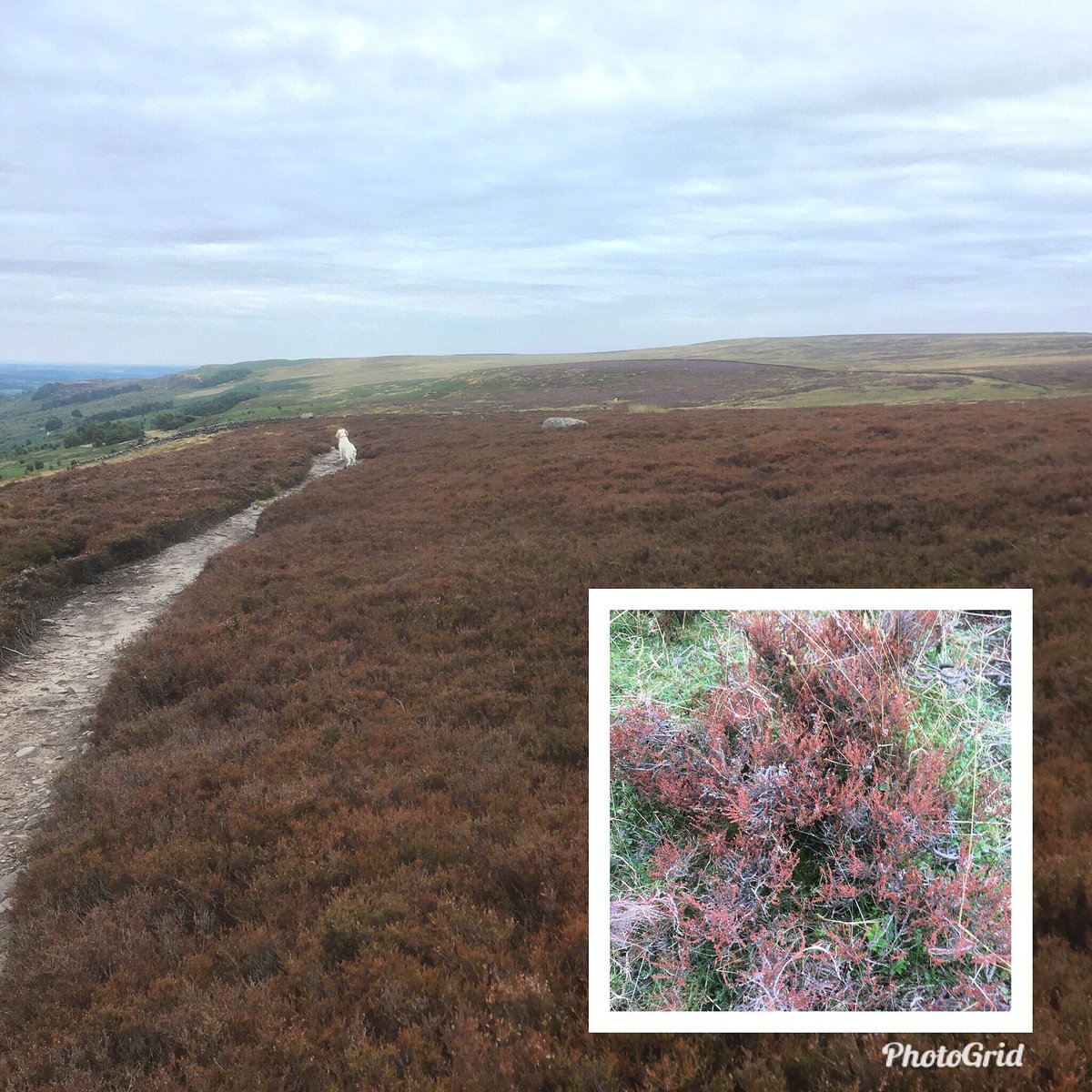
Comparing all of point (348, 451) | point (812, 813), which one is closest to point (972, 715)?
point (812, 813)

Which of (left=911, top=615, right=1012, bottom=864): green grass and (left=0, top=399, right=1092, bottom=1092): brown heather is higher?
(left=911, top=615, right=1012, bottom=864): green grass

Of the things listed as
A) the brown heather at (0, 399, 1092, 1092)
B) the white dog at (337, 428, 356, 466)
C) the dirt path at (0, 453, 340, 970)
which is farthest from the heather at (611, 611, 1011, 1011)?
the white dog at (337, 428, 356, 466)

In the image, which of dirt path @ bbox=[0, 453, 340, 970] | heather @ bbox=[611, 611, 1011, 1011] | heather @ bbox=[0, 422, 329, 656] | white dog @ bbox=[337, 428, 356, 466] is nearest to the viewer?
heather @ bbox=[611, 611, 1011, 1011]

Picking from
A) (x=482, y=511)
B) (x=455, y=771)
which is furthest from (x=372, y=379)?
(x=455, y=771)

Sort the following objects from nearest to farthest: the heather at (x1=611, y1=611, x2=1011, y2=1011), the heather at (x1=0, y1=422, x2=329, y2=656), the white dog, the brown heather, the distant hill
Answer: the heather at (x1=611, y1=611, x2=1011, y2=1011) → the brown heather → the heather at (x1=0, y1=422, x2=329, y2=656) → the white dog → the distant hill

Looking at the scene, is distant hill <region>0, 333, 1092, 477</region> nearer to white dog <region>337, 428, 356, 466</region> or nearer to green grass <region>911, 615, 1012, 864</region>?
white dog <region>337, 428, 356, 466</region>

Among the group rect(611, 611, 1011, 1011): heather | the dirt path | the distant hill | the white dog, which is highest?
the distant hill

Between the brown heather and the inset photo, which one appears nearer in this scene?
the inset photo
